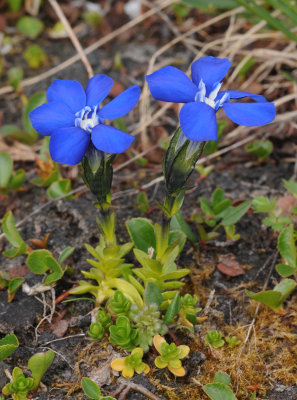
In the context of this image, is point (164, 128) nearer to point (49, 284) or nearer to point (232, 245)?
point (232, 245)

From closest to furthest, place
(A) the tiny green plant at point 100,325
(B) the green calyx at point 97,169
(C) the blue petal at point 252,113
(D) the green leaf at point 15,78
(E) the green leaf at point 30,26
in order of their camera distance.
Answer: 1. (C) the blue petal at point 252,113
2. (B) the green calyx at point 97,169
3. (A) the tiny green plant at point 100,325
4. (D) the green leaf at point 15,78
5. (E) the green leaf at point 30,26

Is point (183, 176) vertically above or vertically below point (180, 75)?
below

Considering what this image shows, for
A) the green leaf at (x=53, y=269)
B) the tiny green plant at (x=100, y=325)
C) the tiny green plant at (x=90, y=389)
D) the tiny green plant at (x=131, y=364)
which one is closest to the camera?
the tiny green plant at (x=90, y=389)

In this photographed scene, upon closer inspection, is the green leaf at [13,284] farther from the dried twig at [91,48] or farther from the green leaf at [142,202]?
the dried twig at [91,48]

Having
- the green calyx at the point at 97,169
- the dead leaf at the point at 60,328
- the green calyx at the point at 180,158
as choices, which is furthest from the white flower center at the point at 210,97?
the dead leaf at the point at 60,328

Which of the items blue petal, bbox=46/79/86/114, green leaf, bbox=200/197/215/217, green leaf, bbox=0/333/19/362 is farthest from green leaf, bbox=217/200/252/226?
green leaf, bbox=0/333/19/362

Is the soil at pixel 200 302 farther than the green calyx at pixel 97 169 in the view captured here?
Yes

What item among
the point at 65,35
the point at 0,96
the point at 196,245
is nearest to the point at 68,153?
the point at 196,245
